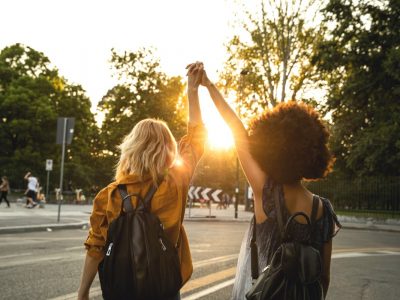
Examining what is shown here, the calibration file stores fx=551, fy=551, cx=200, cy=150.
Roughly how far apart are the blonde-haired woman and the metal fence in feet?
81.5

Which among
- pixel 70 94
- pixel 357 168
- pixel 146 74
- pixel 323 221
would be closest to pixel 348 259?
pixel 323 221

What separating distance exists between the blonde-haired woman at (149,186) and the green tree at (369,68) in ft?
Result: 80.6

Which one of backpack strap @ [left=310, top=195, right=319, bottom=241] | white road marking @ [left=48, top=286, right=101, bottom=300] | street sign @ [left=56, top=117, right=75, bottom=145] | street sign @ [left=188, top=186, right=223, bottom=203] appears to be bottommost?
white road marking @ [left=48, top=286, right=101, bottom=300]

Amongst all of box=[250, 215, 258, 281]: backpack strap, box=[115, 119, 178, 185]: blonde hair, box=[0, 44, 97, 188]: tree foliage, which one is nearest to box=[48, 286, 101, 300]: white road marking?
box=[115, 119, 178, 185]: blonde hair

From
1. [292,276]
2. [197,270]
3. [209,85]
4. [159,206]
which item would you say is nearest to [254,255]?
[292,276]

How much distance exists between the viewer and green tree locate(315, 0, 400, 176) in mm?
26578

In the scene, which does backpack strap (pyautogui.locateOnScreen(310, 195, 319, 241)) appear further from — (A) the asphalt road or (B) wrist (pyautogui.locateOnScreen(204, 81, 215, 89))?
(A) the asphalt road

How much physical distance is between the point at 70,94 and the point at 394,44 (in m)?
33.7

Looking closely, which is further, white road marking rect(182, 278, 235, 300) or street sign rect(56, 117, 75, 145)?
street sign rect(56, 117, 75, 145)

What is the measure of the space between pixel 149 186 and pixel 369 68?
27256 millimetres

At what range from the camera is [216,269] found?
8.62m

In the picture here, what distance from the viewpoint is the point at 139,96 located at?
48.4 m

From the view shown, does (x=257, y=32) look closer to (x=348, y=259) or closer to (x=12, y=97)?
(x=12, y=97)

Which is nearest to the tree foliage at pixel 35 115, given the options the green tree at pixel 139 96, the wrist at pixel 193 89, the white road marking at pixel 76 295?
the green tree at pixel 139 96
